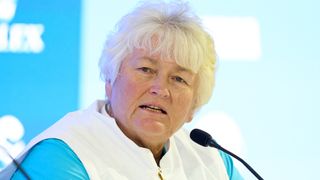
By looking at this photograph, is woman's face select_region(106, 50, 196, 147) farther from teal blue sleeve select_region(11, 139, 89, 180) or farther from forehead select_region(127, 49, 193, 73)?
teal blue sleeve select_region(11, 139, 89, 180)

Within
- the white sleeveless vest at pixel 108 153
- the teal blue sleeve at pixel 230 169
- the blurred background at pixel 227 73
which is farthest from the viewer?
the blurred background at pixel 227 73

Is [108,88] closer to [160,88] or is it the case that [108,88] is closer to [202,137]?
[160,88]

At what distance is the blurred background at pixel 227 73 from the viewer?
202cm

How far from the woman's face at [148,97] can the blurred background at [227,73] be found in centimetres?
67

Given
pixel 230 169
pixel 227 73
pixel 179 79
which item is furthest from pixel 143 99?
pixel 227 73

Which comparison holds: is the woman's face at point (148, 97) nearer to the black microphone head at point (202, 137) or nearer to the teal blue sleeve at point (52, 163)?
the black microphone head at point (202, 137)

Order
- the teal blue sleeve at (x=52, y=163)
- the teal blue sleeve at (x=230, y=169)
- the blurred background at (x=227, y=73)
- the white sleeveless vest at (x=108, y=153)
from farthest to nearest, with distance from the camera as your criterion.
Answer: the blurred background at (x=227, y=73)
the teal blue sleeve at (x=230, y=169)
the white sleeveless vest at (x=108, y=153)
the teal blue sleeve at (x=52, y=163)

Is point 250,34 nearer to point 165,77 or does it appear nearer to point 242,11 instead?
point 242,11

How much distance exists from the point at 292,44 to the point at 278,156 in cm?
46

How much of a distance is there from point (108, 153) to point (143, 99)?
0.52 feet

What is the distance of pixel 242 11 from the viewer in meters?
2.15

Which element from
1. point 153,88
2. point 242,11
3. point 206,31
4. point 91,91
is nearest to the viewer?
point 153,88

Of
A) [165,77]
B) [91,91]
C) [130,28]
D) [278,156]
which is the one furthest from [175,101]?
[278,156]

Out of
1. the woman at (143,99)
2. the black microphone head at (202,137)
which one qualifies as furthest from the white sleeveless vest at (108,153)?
the black microphone head at (202,137)
